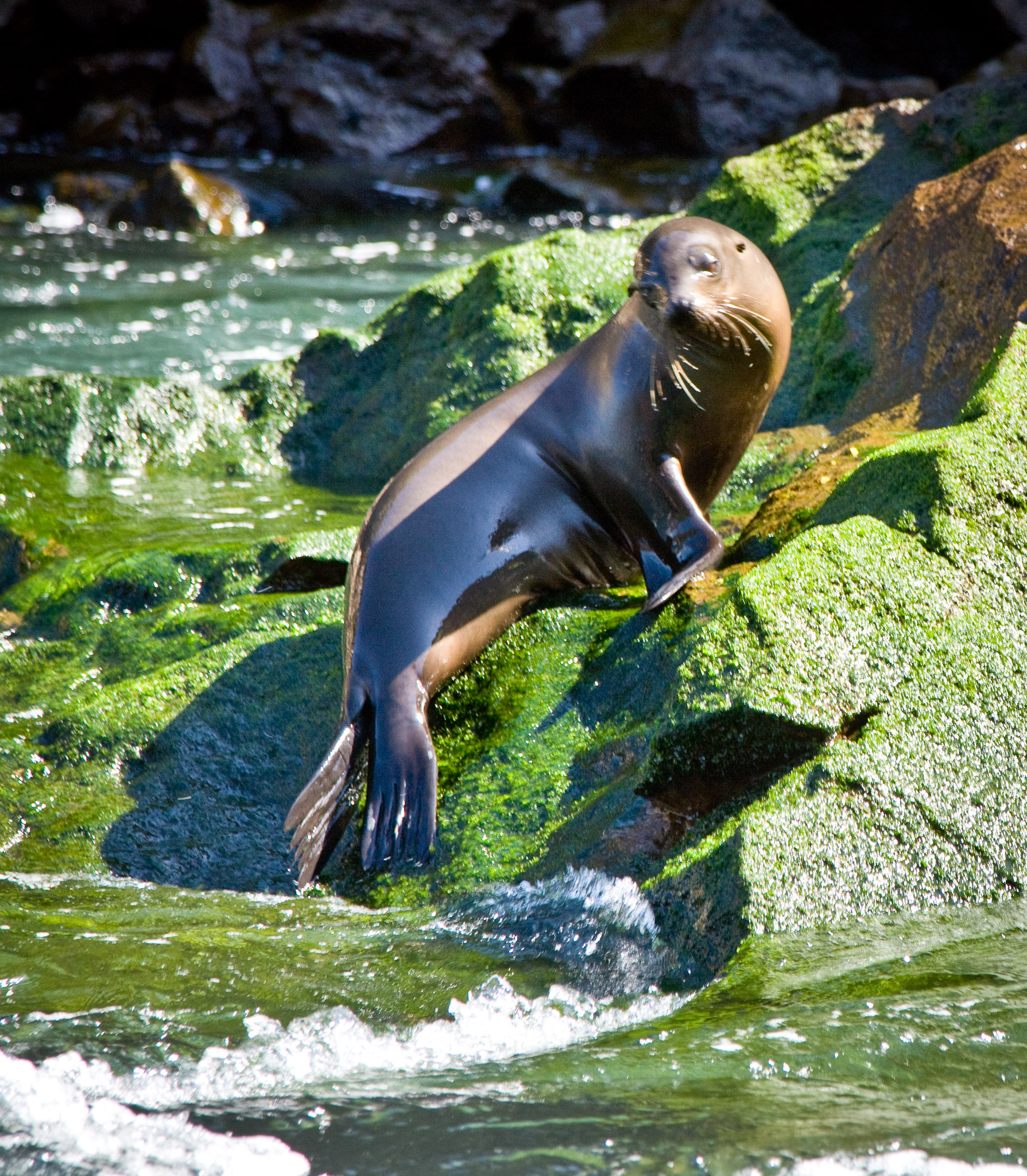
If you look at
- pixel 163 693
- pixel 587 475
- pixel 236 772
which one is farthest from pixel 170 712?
pixel 587 475

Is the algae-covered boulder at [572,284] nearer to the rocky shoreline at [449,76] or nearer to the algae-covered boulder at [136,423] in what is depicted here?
the algae-covered boulder at [136,423]

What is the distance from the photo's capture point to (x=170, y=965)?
105 inches

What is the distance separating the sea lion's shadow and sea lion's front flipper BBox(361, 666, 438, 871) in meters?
0.27

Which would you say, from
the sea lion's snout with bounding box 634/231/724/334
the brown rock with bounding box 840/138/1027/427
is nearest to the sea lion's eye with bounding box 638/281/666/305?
the sea lion's snout with bounding box 634/231/724/334

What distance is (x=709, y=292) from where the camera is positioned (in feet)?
13.1

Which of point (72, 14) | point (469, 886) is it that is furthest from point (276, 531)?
point (72, 14)

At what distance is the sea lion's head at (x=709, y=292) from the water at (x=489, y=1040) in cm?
186

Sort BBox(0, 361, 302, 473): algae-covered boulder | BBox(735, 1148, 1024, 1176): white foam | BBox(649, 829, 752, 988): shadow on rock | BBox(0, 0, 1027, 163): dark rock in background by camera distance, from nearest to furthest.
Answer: BBox(735, 1148, 1024, 1176): white foam
BBox(649, 829, 752, 988): shadow on rock
BBox(0, 361, 302, 473): algae-covered boulder
BBox(0, 0, 1027, 163): dark rock in background

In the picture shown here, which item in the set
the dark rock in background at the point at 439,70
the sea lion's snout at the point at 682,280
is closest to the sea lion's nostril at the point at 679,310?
the sea lion's snout at the point at 682,280

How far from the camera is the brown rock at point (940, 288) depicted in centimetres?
458

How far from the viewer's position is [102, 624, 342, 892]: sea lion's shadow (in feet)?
11.2

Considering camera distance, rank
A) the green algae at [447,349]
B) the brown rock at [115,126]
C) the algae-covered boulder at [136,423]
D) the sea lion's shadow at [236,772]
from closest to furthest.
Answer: the sea lion's shadow at [236,772], the green algae at [447,349], the algae-covered boulder at [136,423], the brown rock at [115,126]

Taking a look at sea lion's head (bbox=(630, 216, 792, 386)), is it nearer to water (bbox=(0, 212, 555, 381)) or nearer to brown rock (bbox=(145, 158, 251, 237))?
water (bbox=(0, 212, 555, 381))

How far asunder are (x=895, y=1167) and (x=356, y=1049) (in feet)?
3.21
